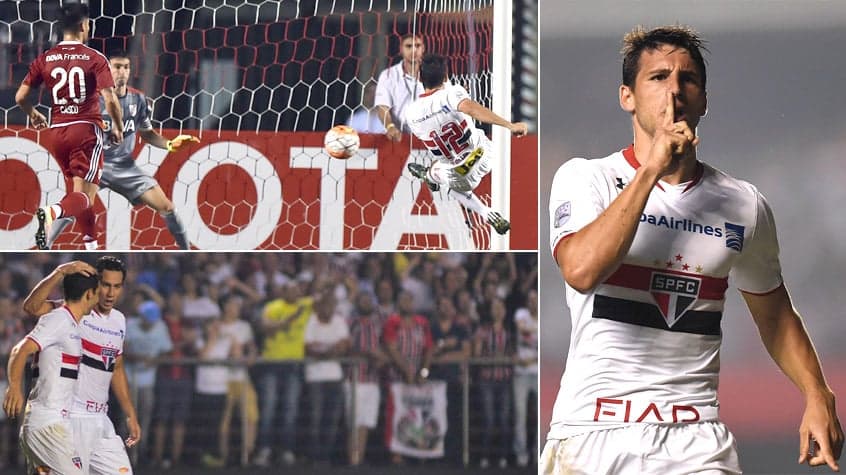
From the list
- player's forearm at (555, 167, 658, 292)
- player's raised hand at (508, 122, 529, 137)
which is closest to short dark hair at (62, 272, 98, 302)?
player's raised hand at (508, 122, 529, 137)

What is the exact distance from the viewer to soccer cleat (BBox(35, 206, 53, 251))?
18.1 ft

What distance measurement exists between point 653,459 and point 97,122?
403cm

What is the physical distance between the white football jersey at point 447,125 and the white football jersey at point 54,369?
194 cm

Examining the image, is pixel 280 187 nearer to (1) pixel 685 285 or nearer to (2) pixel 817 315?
(2) pixel 817 315

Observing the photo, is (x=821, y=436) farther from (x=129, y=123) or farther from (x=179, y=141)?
(x=129, y=123)

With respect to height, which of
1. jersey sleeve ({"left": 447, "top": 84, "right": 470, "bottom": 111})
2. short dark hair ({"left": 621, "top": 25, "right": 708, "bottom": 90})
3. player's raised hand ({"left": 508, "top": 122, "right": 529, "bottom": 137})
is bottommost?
short dark hair ({"left": 621, "top": 25, "right": 708, "bottom": 90})

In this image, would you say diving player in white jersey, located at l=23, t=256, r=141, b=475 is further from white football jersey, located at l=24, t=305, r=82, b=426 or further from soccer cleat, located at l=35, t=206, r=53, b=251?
soccer cleat, located at l=35, t=206, r=53, b=251

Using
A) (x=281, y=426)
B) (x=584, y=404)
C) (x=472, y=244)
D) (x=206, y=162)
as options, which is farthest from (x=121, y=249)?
(x=584, y=404)

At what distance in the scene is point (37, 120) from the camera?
5.53 meters

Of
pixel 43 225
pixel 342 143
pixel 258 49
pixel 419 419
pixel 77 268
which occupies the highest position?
pixel 258 49

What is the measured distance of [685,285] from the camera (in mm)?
2281

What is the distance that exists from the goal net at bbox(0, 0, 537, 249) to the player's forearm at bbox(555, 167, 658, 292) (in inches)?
136

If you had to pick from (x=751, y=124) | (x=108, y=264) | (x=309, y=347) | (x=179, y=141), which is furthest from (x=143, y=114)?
(x=751, y=124)

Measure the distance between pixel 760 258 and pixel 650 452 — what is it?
0.55 metres
